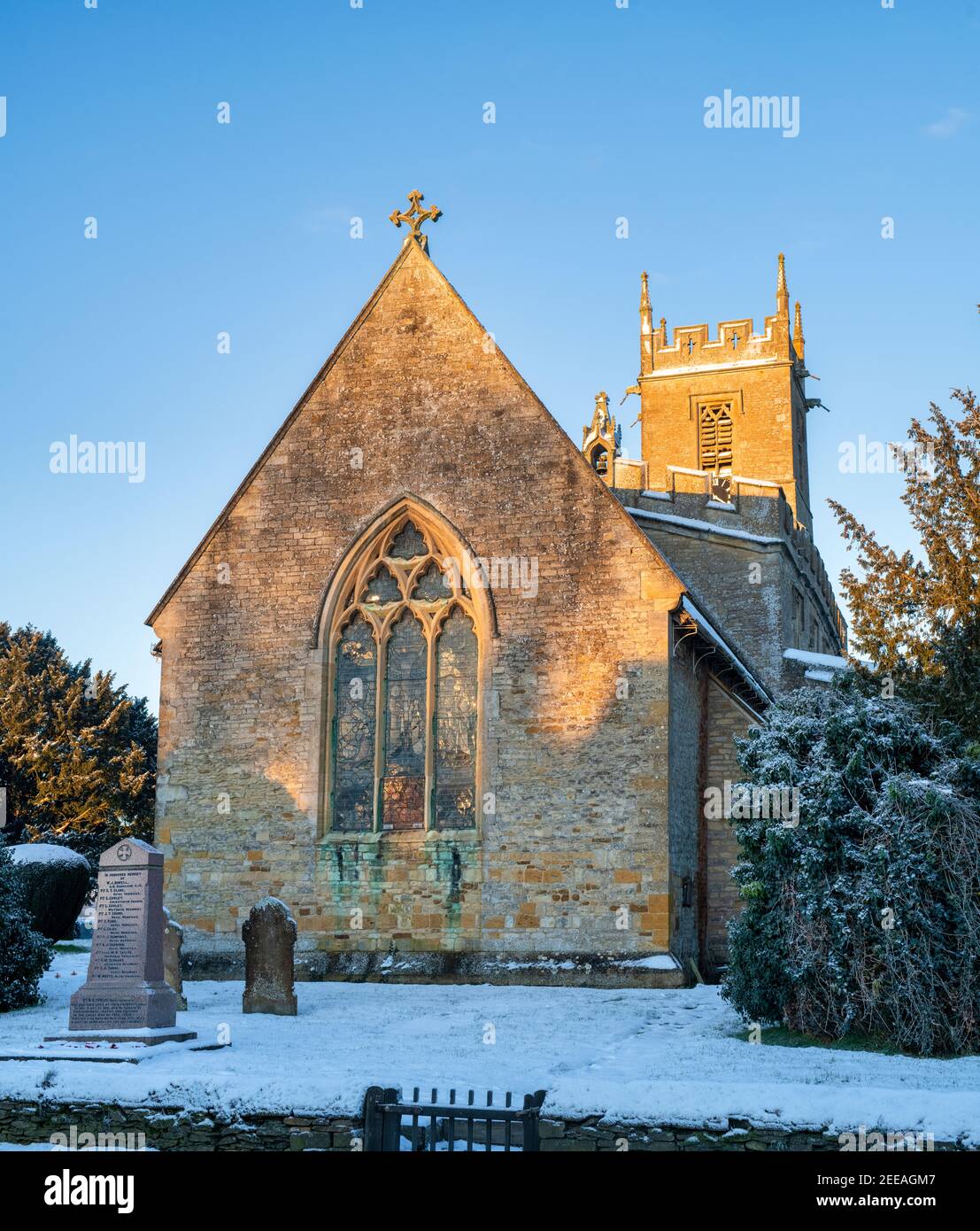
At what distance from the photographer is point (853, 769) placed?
14.4 m

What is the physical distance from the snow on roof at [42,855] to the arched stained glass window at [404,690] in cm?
568

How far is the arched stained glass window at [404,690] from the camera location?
19.4 m

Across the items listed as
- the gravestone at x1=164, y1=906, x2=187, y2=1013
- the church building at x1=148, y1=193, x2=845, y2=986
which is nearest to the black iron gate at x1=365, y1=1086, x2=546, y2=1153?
the gravestone at x1=164, y1=906, x2=187, y2=1013

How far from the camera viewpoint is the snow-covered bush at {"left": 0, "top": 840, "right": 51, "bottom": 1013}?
16.2m

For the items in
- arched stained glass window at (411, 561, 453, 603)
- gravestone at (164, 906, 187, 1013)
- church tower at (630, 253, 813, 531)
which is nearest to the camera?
gravestone at (164, 906, 187, 1013)

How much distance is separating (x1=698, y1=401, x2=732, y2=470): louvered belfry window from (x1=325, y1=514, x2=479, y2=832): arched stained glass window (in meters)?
24.9

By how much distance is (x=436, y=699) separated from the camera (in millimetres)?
19750

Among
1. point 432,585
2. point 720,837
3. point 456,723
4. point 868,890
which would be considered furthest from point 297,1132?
point 720,837

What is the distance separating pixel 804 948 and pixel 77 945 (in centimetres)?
1996

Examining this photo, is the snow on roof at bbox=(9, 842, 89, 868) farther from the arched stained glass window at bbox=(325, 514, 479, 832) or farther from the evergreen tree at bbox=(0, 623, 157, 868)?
the evergreen tree at bbox=(0, 623, 157, 868)

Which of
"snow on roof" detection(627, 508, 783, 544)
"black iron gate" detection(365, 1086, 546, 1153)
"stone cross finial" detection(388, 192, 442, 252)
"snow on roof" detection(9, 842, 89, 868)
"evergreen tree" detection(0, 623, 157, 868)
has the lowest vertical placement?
"black iron gate" detection(365, 1086, 546, 1153)

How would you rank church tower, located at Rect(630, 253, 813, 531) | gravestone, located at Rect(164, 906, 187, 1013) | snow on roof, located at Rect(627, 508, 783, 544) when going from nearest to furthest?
gravestone, located at Rect(164, 906, 187, 1013), snow on roof, located at Rect(627, 508, 783, 544), church tower, located at Rect(630, 253, 813, 531)
